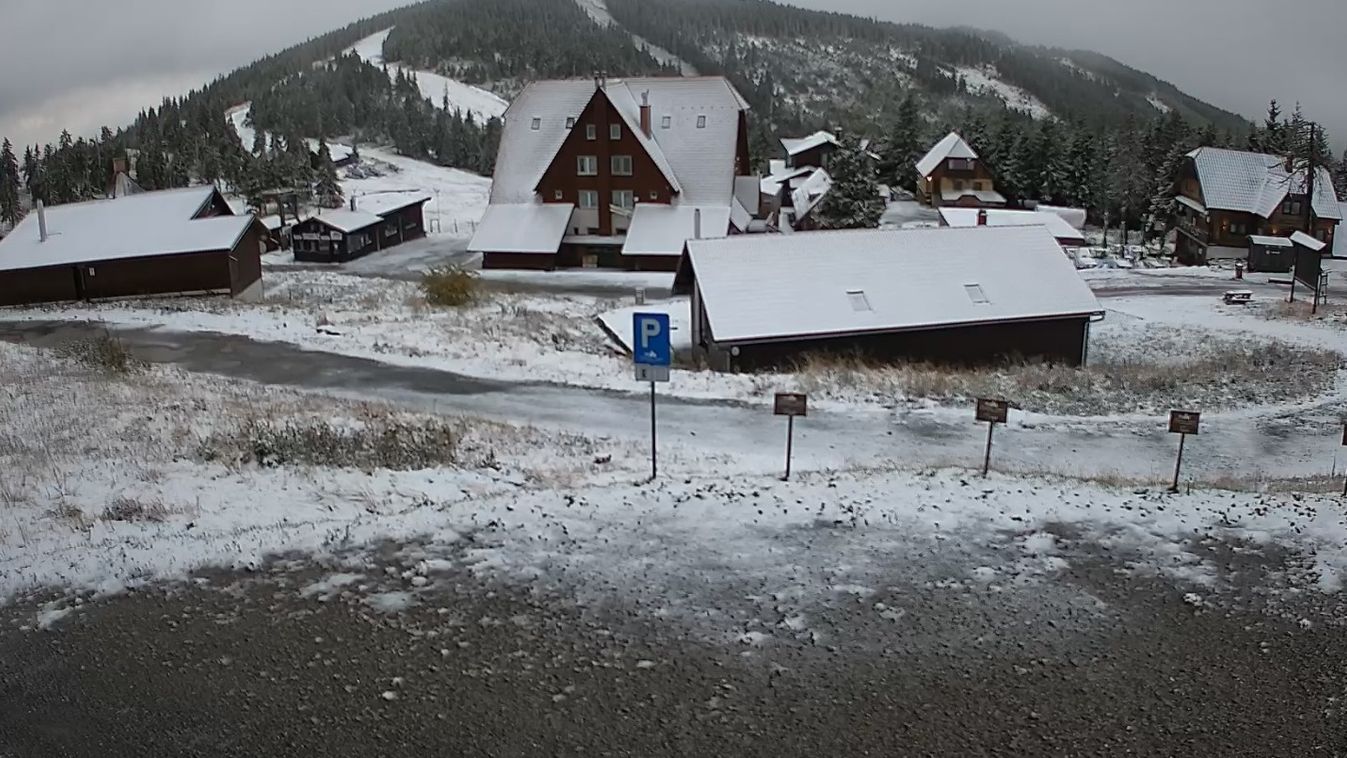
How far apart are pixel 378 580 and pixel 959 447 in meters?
12.8

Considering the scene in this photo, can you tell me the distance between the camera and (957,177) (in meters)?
82.7

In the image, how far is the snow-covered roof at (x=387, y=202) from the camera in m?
69.9

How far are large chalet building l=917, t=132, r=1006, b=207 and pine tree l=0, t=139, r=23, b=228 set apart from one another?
238 feet

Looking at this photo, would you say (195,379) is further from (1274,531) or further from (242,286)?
(1274,531)

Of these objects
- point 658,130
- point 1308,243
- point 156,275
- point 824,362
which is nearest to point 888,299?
point 824,362

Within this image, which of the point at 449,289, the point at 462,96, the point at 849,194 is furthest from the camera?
the point at 462,96

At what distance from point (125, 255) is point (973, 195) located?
202 feet

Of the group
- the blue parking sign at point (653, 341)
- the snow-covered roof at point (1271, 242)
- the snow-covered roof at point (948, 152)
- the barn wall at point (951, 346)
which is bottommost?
the barn wall at point (951, 346)

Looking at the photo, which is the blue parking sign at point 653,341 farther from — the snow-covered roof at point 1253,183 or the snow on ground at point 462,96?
the snow on ground at point 462,96

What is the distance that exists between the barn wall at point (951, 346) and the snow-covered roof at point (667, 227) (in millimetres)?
25862

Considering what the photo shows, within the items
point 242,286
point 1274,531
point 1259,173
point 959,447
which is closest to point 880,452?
point 959,447

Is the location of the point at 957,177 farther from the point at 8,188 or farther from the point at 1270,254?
the point at 8,188

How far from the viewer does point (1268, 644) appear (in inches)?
410

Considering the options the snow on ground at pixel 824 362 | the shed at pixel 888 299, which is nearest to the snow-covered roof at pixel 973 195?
the snow on ground at pixel 824 362
